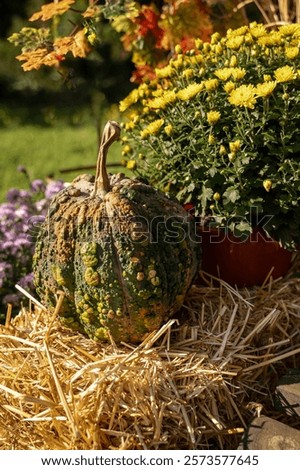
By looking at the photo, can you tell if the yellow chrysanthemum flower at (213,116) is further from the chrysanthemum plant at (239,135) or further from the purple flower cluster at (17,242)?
the purple flower cluster at (17,242)

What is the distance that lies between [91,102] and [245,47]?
5377 mm

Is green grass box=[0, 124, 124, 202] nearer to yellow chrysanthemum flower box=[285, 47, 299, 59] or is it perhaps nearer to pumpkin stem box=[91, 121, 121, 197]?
pumpkin stem box=[91, 121, 121, 197]

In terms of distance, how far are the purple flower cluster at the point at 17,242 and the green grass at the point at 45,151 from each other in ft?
5.43

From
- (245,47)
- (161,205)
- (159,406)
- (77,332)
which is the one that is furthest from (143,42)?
(159,406)

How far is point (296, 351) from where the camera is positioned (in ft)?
8.66

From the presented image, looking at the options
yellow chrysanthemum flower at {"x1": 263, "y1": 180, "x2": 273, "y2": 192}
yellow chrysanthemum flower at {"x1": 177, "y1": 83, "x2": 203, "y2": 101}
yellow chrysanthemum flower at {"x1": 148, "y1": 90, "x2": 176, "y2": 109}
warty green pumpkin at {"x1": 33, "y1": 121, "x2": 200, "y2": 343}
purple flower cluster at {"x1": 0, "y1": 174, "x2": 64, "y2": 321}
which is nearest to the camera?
warty green pumpkin at {"x1": 33, "y1": 121, "x2": 200, "y2": 343}

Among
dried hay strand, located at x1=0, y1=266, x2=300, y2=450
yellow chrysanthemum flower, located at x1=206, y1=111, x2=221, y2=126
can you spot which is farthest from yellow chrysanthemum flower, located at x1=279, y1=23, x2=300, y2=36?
dried hay strand, located at x1=0, y1=266, x2=300, y2=450

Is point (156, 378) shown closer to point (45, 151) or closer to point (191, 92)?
point (191, 92)

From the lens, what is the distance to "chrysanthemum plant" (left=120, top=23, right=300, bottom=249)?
8.80 ft

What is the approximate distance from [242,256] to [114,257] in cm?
62

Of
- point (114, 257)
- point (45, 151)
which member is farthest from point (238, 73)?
point (45, 151)

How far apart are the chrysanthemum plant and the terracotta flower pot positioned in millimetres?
80

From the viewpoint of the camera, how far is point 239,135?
2.74m
